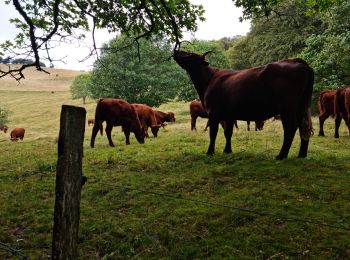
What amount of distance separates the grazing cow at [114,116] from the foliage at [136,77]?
25.1 metres

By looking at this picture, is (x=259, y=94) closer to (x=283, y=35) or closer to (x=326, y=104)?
(x=326, y=104)

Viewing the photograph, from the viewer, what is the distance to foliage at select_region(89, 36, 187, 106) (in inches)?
1575

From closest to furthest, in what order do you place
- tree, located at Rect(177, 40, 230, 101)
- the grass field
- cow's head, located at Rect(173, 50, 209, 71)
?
the grass field → cow's head, located at Rect(173, 50, 209, 71) → tree, located at Rect(177, 40, 230, 101)

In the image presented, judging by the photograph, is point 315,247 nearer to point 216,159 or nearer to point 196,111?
point 216,159

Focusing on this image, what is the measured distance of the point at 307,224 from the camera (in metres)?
4.81

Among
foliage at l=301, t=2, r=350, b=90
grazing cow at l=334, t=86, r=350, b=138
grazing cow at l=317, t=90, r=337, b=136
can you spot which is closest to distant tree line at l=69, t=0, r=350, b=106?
foliage at l=301, t=2, r=350, b=90

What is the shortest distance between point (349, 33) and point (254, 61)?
2075 cm

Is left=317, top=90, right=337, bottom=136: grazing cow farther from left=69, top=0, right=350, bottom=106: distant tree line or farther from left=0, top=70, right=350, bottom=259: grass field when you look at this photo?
left=69, top=0, right=350, bottom=106: distant tree line

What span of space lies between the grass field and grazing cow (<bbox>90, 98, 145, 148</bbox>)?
4800mm

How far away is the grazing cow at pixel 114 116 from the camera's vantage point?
14.1 m

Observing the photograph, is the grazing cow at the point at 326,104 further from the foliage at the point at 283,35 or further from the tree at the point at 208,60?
the tree at the point at 208,60

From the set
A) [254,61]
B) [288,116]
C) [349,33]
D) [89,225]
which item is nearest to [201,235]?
[89,225]

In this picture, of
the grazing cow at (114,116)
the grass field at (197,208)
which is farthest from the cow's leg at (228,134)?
the grazing cow at (114,116)

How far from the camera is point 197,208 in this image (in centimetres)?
562
